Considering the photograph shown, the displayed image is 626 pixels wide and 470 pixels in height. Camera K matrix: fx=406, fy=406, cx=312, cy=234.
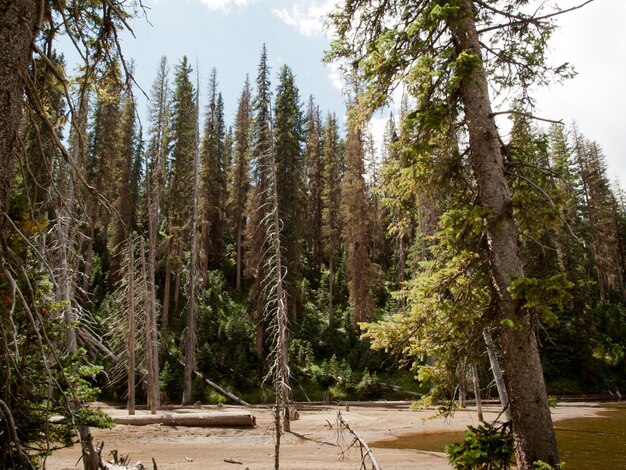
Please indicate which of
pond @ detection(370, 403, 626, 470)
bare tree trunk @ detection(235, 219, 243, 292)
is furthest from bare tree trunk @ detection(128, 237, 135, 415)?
bare tree trunk @ detection(235, 219, 243, 292)

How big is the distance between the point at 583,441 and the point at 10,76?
62.0ft

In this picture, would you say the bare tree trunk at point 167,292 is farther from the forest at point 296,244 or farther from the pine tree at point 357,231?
the pine tree at point 357,231

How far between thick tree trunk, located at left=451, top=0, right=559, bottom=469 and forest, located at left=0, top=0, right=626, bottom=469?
0.03m

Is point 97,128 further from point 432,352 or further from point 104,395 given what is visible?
point 432,352

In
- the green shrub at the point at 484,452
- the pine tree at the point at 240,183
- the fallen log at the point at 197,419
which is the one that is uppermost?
the pine tree at the point at 240,183

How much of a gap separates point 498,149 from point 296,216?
98.3 ft

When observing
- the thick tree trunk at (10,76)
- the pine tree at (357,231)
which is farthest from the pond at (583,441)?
the pine tree at (357,231)

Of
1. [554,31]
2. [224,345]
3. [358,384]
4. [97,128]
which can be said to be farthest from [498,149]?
[97,128]

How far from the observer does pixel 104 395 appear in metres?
26.9

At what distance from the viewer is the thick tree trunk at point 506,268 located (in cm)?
510

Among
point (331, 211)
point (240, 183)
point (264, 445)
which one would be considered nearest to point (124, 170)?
point (240, 183)

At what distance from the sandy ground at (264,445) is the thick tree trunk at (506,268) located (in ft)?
8.82

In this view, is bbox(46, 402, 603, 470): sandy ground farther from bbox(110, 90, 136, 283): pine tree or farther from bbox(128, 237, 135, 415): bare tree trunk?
bbox(110, 90, 136, 283): pine tree

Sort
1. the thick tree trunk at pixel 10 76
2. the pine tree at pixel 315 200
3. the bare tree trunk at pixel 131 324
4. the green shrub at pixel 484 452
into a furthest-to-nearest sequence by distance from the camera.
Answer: the pine tree at pixel 315 200 → the bare tree trunk at pixel 131 324 → the green shrub at pixel 484 452 → the thick tree trunk at pixel 10 76
